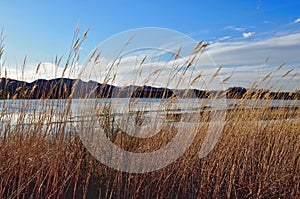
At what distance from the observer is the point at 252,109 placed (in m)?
3.55

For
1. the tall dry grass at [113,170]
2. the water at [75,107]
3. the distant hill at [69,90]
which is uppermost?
the distant hill at [69,90]

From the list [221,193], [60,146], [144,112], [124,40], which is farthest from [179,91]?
[60,146]

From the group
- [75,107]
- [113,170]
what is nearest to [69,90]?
[75,107]

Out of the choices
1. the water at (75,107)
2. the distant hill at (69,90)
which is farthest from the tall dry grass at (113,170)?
the distant hill at (69,90)

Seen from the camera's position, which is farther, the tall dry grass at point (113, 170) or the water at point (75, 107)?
the water at point (75, 107)

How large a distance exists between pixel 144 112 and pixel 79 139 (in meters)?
0.74

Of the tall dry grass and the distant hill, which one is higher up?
the distant hill

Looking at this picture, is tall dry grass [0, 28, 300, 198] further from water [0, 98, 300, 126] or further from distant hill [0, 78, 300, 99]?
distant hill [0, 78, 300, 99]

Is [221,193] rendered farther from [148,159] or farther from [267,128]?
[267,128]

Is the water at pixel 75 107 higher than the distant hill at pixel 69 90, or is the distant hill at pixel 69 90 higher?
the distant hill at pixel 69 90

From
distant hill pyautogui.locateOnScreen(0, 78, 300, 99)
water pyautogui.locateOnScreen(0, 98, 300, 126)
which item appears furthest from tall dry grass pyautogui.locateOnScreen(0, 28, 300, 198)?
distant hill pyautogui.locateOnScreen(0, 78, 300, 99)

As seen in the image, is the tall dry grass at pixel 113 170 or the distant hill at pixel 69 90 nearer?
the tall dry grass at pixel 113 170

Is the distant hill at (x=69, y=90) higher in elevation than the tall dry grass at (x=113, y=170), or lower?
higher

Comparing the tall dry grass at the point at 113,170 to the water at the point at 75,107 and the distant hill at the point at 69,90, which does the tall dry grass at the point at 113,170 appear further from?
the distant hill at the point at 69,90
